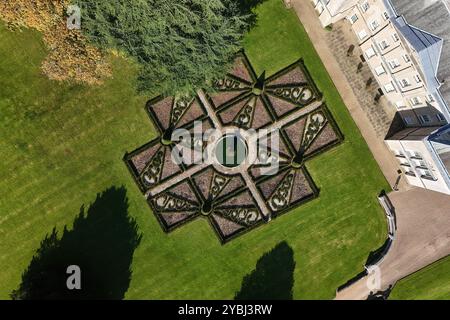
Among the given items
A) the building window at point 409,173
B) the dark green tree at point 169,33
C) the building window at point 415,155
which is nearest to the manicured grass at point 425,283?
the building window at point 409,173

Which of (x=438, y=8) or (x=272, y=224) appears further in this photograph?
(x=272, y=224)

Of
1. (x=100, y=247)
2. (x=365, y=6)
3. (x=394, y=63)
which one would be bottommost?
(x=100, y=247)

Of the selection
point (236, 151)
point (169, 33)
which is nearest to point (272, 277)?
point (236, 151)

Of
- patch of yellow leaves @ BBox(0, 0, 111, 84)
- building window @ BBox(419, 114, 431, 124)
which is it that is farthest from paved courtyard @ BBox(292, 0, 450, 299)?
patch of yellow leaves @ BBox(0, 0, 111, 84)

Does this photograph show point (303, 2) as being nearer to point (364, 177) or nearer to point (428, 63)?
point (428, 63)

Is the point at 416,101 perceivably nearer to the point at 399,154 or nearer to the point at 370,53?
the point at 399,154
